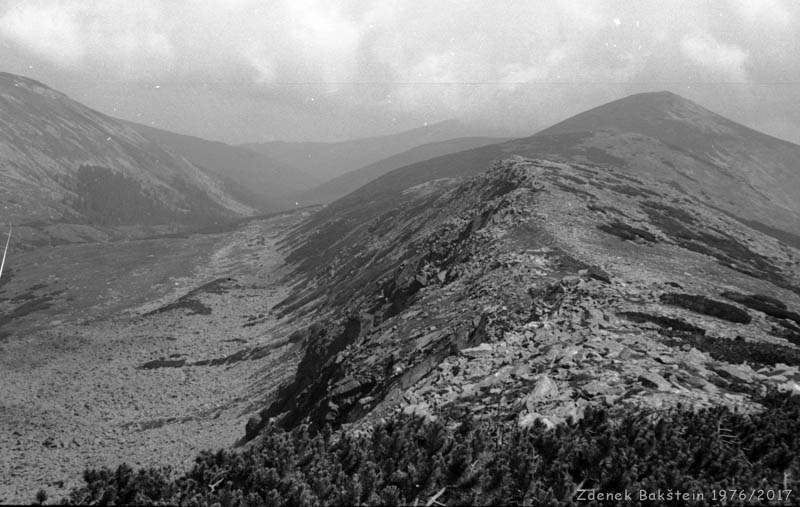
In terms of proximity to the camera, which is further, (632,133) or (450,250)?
(632,133)

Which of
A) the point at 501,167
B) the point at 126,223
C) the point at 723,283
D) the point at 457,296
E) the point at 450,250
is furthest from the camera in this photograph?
the point at 126,223

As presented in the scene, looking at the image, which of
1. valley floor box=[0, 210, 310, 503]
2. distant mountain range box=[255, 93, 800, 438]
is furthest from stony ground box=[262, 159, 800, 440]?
valley floor box=[0, 210, 310, 503]

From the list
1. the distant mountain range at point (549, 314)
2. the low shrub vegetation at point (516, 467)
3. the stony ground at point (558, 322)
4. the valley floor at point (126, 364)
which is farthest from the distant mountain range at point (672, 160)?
the low shrub vegetation at point (516, 467)

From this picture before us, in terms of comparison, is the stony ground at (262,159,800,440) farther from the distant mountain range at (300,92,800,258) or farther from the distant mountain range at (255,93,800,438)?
the distant mountain range at (300,92,800,258)

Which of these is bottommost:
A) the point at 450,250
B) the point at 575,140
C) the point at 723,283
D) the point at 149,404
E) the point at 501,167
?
the point at 149,404

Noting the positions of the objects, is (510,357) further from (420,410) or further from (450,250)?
(450,250)

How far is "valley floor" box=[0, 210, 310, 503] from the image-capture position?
30297 millimetres

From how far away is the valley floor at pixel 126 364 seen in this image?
99.4ft

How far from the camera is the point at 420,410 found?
46.5 feet

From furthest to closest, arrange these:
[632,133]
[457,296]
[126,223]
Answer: [126,223]
[632,133]
[457,296]

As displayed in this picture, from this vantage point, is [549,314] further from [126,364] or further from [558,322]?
[126,364]

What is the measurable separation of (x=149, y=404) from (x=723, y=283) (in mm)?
42666

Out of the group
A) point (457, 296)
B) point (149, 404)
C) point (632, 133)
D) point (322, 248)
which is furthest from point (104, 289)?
point (632, 133)

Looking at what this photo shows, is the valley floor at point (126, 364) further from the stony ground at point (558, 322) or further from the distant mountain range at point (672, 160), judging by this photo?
the distant mountain range at point (672, 160)
